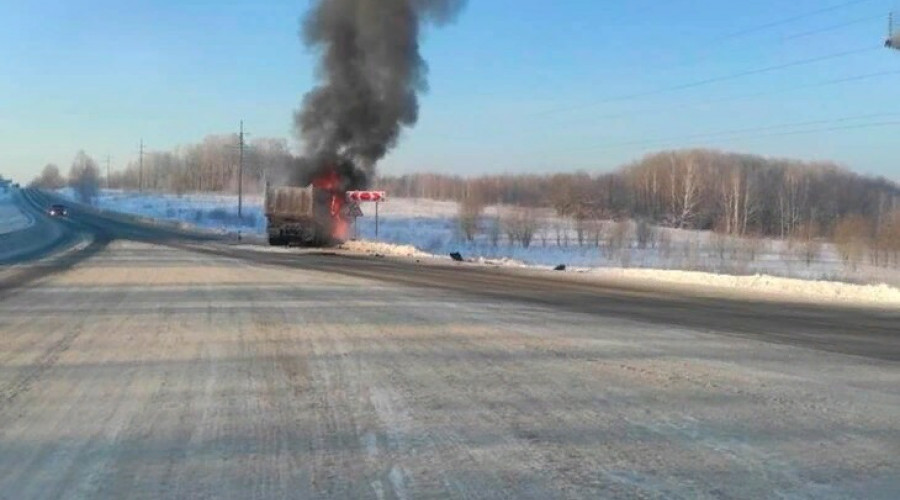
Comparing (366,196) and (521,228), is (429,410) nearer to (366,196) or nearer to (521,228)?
(366,196)

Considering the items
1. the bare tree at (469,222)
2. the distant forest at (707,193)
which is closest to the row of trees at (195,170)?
the distant forest at (707,193)

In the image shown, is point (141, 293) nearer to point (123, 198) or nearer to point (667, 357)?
point (667, 357)

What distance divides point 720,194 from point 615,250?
41174mm

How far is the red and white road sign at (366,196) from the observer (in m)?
32.8

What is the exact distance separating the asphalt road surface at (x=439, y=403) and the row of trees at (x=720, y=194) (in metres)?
52.2

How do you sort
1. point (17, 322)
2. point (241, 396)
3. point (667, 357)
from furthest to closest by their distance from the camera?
point (17, 322) → point (667, 357) → point (241, 396)

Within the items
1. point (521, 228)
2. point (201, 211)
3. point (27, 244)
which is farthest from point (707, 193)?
point (27, 244)

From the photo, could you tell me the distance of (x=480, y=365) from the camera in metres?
7.02

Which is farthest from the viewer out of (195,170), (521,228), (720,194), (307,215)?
(195,170)

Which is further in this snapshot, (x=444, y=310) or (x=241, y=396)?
(x=444, y=310)

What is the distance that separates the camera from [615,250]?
147 ft

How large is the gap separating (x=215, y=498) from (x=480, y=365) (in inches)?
140

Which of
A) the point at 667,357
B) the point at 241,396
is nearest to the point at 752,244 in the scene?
the point at 667,357

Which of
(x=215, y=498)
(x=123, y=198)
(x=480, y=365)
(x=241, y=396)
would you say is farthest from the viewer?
(x=123, y=198)
